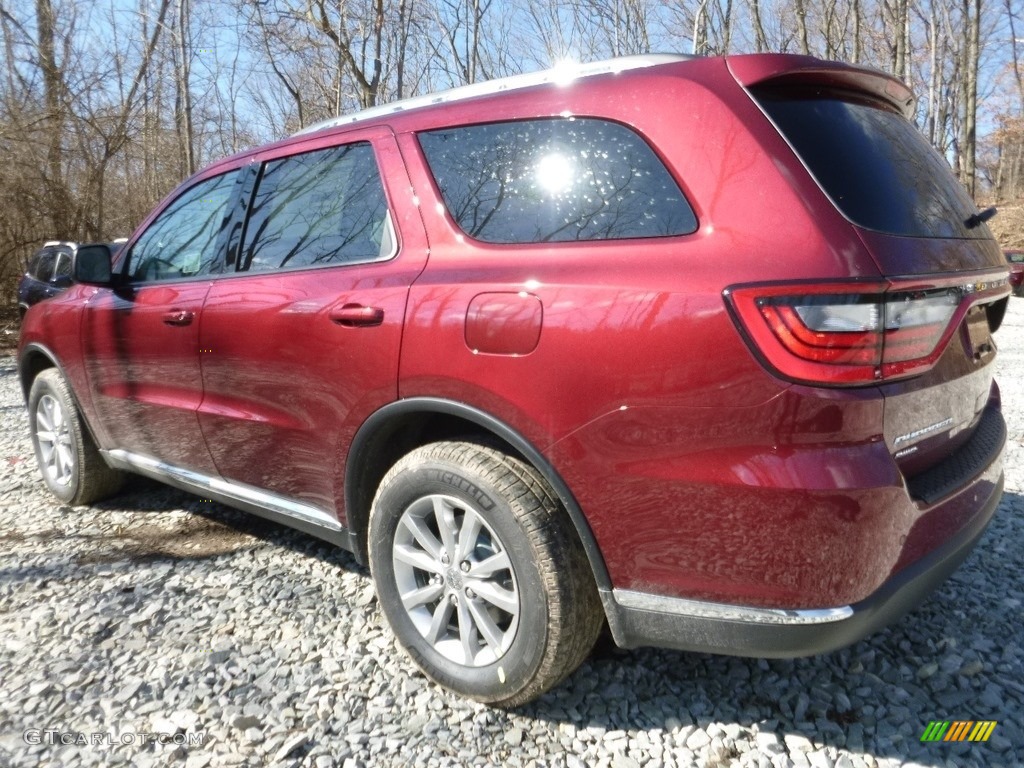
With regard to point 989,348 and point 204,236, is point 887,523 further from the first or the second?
point 204,236

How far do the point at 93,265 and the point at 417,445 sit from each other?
2046 millimetres

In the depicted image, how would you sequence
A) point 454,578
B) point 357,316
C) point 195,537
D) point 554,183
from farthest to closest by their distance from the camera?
point 195,537, point 357,316, point 454,578, point 554,183

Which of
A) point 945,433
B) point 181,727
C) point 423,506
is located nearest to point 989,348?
point 945,433

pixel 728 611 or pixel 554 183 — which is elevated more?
pixel 554 183

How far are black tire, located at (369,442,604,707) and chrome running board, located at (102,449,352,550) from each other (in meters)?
0.33

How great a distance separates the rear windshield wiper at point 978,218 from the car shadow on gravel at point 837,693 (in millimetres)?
1367

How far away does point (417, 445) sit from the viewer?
8.08 feet

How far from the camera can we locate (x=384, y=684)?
7.82 ft

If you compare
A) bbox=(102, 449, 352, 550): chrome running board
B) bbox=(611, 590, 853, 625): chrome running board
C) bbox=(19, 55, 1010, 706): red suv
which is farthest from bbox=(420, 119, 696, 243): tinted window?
bbox=(102, 449, 352, 550): chrome running board

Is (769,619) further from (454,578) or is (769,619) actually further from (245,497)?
(245,497)

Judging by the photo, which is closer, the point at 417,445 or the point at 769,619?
the point at 769,619

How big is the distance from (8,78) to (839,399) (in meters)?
14.4

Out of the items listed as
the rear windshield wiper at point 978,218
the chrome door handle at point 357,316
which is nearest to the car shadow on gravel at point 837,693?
the chrome door handle at point 357,316
